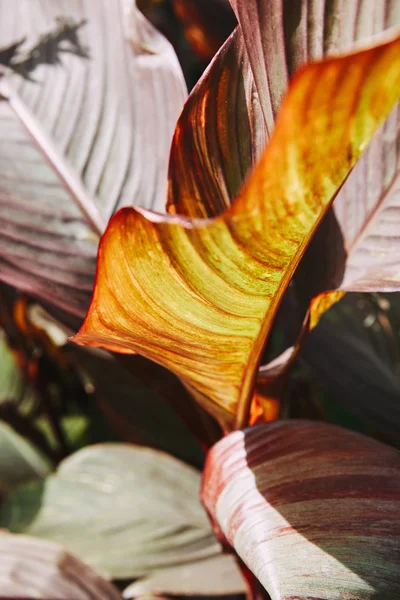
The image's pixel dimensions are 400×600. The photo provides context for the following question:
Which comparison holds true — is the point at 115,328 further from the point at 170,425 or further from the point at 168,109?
the point at 170,425

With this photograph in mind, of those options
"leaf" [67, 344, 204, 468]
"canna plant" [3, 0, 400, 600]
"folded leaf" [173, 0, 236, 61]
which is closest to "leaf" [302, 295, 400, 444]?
"canna plant" [3, 0, 400, 600]

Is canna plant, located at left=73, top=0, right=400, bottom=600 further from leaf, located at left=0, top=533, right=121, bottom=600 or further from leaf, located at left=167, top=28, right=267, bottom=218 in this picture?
leaf, located at left=0, top=533, right=121, bottom=600

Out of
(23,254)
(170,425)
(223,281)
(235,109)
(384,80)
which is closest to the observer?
(384,80)

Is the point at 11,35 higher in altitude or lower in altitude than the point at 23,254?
higher

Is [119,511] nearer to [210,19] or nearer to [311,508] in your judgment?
[311,508]

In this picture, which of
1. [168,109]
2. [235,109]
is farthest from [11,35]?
[235,109]

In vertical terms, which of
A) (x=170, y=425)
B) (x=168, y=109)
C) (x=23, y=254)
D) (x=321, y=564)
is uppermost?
(x=168, y=109)

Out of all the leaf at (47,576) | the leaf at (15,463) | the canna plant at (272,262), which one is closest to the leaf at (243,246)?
the canna plant at (272,262)
